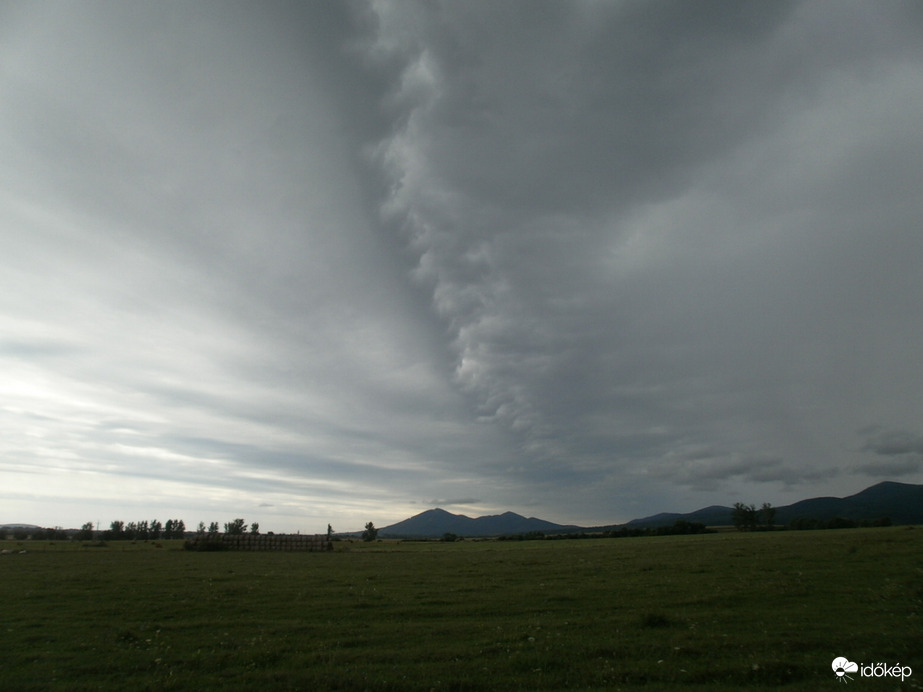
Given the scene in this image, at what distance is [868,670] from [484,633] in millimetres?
10520

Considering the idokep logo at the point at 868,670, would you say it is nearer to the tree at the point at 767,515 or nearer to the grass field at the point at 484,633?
the grass field at the point at 484,633

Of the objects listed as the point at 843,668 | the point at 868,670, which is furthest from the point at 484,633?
the point at 868,670

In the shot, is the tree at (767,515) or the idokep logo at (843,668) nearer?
the idokep logo at (843,668)

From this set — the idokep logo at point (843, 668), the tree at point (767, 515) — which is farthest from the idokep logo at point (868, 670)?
the tree at point (767, 515)

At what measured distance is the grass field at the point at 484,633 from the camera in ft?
39.8

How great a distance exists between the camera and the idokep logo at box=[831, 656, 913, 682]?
445 inches

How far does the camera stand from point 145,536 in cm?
19362

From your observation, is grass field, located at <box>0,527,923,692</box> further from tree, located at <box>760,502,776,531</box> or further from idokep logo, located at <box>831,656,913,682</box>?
tree, located at <box>760,502,776,531</box>

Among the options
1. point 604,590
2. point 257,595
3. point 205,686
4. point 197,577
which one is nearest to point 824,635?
point 604,590

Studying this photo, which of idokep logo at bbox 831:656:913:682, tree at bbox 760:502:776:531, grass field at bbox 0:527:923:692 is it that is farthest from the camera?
tree at bbox 760:502:776:531

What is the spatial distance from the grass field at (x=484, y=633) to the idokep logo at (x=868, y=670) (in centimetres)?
24

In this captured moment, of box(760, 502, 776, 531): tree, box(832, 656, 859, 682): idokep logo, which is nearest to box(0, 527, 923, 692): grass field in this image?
box(832, 656, 859, 682): idokep logo

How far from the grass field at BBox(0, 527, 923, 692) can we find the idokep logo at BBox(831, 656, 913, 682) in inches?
9.4

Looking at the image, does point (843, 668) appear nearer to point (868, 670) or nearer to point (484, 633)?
point (868, 670)
